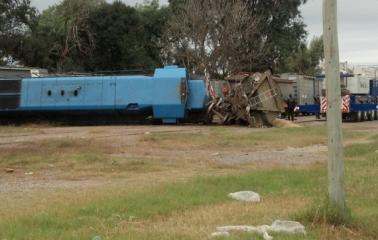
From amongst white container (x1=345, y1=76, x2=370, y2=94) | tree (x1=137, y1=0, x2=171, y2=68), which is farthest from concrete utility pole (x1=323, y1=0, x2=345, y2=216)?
tree (x1=137, y1=0, x2=171, y2=68)

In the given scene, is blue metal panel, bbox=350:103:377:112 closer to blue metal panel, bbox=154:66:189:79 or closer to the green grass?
blue metal panel, bbox=154:66:189:79

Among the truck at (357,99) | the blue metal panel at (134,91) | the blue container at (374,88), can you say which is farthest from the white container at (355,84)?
the blue metal panel at (134,91)

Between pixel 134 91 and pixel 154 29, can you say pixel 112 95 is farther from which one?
pixel 154 29

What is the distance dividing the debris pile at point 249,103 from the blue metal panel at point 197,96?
53 centimetres

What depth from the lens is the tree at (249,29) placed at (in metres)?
55.7

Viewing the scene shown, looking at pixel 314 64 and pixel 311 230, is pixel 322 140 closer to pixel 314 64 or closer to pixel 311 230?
pixel 311 230

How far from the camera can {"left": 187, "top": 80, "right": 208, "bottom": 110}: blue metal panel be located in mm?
34875

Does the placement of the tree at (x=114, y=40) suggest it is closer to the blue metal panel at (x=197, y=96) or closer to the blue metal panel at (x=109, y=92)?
the blue metal panel at (x=109, y=92)

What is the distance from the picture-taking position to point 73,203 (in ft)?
32.5

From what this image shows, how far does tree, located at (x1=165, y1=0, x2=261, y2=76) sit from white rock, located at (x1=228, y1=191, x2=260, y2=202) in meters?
43.1

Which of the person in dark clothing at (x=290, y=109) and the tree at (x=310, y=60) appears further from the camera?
the tree at (x=310, y=60)

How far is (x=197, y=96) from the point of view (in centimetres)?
3494

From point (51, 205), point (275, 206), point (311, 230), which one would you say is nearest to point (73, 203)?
point (51, 205)

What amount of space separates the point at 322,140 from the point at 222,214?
16837mm
